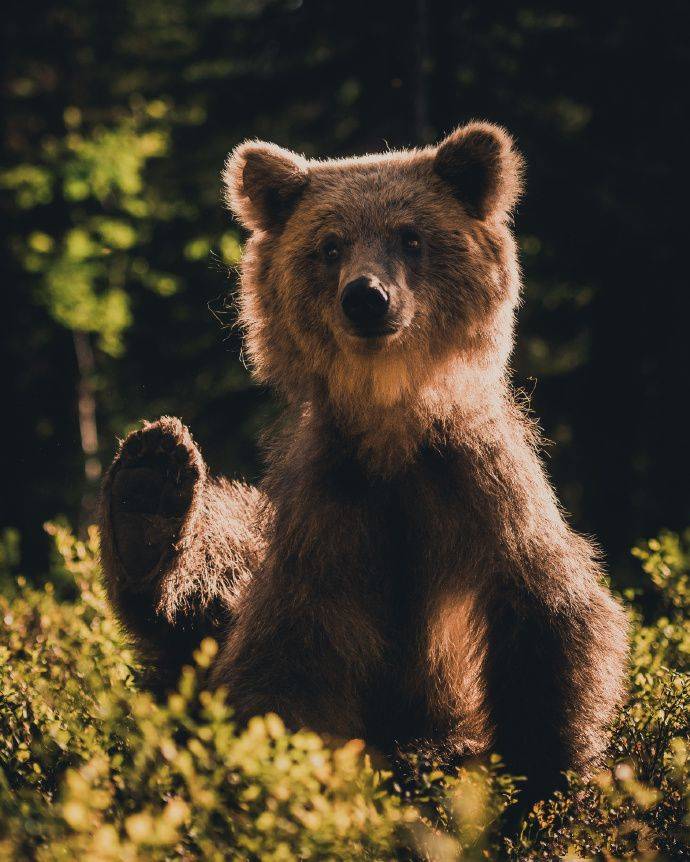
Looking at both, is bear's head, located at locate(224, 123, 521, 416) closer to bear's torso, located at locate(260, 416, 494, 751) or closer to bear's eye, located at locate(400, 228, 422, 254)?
bear's eye, located at locate(400, 228, 422, 254)

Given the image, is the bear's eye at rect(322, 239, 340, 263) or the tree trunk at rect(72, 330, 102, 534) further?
the tree trunk at rect(72, 330, 102, 534)

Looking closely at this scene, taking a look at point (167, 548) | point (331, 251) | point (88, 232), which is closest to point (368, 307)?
point (331, 251)

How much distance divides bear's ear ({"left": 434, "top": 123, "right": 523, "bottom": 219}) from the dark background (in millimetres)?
3451

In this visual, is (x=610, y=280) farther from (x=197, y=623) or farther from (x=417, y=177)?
(x=197, y=623)

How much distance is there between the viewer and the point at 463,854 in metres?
2.35

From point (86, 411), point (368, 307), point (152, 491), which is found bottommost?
point (86, 411)

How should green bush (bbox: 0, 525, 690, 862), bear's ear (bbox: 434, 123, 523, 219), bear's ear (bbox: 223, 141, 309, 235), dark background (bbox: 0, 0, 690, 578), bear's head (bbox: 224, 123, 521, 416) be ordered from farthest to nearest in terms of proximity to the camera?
1. dark background (bbox: 0, 0, 690, 578)
2. bear's ear (bbox: 223, 141, 309, 235)
3. bear's ear (bbox: 434, 123, 523, 219)
4. bear's head (bbox: 224, 123, 521, 416)
5. green bush (bbox: 0, 525, 690, 862)

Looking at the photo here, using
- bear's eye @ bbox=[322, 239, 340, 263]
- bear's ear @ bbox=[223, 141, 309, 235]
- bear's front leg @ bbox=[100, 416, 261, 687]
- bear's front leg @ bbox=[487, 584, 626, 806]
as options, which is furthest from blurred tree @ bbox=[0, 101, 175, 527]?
bear's front leg @ bbox=[487, 584, 626, 806]

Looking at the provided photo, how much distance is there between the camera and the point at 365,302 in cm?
312

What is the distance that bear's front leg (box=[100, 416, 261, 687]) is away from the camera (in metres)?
3.55

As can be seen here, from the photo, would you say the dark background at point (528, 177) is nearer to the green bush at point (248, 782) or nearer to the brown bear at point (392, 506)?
the brown bear at point (392, 506)

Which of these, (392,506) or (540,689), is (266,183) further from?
(540,689)

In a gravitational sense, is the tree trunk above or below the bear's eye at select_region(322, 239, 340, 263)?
below

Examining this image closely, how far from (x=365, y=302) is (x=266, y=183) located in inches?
37.2
